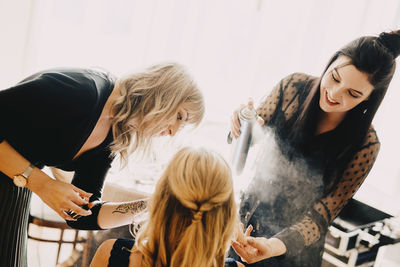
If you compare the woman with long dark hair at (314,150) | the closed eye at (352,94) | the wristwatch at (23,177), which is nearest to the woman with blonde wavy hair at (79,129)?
the wristwatch at (23,177)

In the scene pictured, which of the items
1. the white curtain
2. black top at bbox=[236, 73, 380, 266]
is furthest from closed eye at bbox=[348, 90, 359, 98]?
the white curtain

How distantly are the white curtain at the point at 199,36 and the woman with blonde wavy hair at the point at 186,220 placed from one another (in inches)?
57.8

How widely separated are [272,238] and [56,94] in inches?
34.3

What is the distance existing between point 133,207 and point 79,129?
357 millimetres

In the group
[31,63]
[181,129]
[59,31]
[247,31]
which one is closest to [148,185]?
[181,129]

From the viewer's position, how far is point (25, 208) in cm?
116

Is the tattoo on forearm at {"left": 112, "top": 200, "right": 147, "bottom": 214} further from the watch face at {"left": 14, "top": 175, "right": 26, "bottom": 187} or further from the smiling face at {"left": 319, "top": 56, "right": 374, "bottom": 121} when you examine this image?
the smiling face at {"left": 319, "top": 56, "right": 374, "bottom": 121}

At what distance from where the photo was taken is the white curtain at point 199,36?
2.29 m

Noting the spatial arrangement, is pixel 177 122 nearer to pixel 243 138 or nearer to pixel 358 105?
pixel 243 138

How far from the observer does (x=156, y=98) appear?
102cm

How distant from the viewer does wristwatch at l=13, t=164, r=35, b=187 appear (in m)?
0.99

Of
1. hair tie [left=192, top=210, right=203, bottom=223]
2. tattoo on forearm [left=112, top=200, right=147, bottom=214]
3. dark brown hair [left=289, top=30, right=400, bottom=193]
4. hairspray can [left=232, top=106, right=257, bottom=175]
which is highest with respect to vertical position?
dark brown hair [left=289, top=30, right=400, bottom=193]

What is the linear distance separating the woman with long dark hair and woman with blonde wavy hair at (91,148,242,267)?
25cm

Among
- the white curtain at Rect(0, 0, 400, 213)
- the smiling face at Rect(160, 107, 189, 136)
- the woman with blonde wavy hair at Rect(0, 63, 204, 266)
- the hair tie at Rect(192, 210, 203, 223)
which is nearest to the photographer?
the hair tie at Rect(192, 210, 203, 223)
